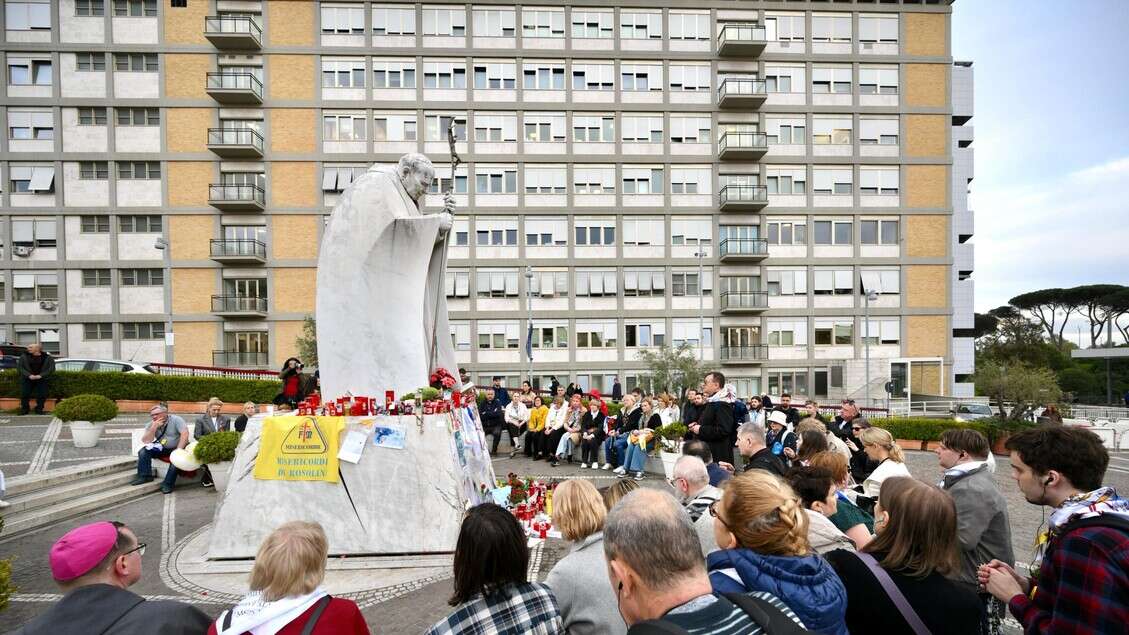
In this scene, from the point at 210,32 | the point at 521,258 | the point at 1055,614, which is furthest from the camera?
the point at 521,258

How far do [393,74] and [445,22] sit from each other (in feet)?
14.4

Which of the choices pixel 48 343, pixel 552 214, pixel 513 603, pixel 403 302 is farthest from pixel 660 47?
pixel 48 343

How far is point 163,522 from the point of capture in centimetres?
759

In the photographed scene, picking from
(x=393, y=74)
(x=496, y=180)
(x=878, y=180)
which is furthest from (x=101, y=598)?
(x=878, y=180)

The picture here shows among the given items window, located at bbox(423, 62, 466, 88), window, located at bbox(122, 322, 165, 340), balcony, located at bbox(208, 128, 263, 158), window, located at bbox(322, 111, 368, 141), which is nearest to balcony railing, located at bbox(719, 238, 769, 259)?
window, located at bbox(423, 62, 466, 88)

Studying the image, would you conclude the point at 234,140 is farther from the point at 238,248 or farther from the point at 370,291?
the point at 370,291

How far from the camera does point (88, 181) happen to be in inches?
1172

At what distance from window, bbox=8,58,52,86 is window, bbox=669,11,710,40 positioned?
35159 mm

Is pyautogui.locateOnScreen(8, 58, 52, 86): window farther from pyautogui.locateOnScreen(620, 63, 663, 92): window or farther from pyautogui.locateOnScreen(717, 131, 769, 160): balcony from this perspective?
pyautogui.locateOnScreen(717, 131, 769, 160): balcony

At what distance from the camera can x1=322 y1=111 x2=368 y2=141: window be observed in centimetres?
3066

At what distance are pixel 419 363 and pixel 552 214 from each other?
Result: 25819 millimetres

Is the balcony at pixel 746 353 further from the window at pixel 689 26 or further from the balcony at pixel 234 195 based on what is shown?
the balcony at pixel 234 195

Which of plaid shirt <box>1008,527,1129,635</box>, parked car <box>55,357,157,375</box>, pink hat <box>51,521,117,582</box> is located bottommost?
parked car <box>55,357,157,375</box>

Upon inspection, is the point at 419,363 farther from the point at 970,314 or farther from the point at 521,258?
the point at 970,314
